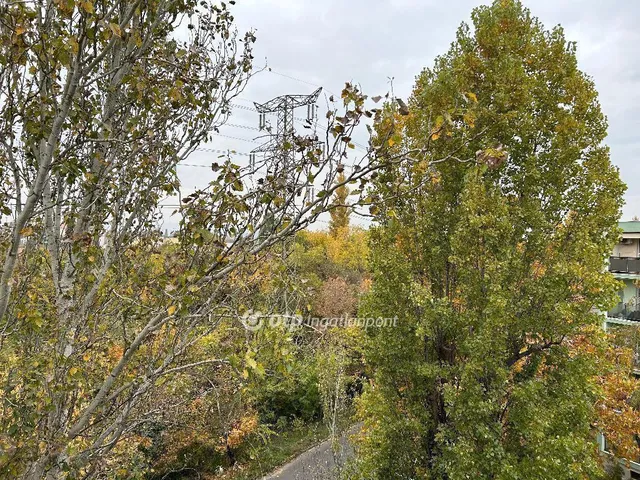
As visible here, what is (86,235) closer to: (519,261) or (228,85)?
(228,85)

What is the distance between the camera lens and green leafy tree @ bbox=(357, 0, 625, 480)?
4.69 m

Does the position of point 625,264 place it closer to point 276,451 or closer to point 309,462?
point 309,462

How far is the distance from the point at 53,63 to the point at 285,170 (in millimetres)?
1090

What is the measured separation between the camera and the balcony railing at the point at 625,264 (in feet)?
44.3

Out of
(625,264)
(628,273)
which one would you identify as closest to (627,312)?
(628,273)

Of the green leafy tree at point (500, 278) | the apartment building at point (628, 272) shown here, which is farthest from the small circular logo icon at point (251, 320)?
the apartment building at point (628, 272)

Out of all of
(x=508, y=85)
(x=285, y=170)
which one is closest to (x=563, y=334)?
(x=508, y=85)

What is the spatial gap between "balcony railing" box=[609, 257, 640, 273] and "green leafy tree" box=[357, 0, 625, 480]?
410 inches

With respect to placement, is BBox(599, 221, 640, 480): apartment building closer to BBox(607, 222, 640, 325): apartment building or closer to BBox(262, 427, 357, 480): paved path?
BBox(607, 222, 640, 325): apartment building

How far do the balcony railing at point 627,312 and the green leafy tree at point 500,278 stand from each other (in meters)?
9.62

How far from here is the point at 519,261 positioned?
5000 millimetres

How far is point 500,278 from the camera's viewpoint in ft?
15.5

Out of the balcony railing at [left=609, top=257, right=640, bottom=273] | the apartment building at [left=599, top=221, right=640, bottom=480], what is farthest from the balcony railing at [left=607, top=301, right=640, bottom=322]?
the balcony railing at [left=609, top=257, right=640, bottom=273]

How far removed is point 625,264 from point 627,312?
173 centimetres
